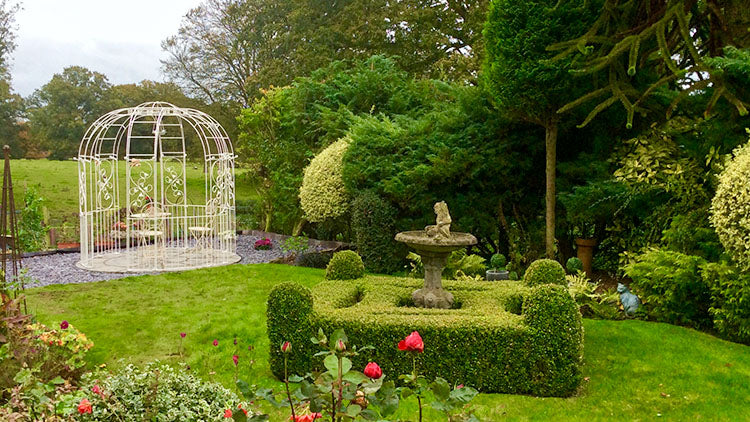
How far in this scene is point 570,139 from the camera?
363 inches

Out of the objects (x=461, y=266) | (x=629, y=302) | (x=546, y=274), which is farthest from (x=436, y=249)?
(x=629, y=302)

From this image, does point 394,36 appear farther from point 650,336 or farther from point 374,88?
point 650,336

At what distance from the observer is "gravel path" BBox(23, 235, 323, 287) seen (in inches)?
378

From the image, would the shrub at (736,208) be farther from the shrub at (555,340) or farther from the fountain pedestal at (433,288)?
the fountain pedestal at (433,288)

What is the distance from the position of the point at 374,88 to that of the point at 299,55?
6.62m

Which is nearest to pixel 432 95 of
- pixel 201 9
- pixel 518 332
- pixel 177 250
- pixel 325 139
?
pixel 325 139

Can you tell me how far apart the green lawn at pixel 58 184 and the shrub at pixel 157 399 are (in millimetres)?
14558

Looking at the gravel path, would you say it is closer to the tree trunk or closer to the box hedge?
the box hedge

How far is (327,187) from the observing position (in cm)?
1123

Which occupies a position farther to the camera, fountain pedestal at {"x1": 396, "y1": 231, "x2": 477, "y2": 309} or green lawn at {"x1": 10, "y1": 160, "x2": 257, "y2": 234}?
green lawn at {"x1": 10, "y1": 160, "x2": 257, "y2": 234}

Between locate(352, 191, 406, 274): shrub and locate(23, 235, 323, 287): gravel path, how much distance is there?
9.28 feet

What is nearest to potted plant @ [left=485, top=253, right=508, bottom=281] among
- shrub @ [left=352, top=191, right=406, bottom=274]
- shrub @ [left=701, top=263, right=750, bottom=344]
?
shrub @ [left=352, top=191, right=406, bottom=274]

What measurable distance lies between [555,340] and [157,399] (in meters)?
3.45

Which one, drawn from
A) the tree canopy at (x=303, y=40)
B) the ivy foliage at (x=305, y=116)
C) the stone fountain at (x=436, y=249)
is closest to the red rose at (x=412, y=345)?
the stone fountain at (x=436, y=249)
